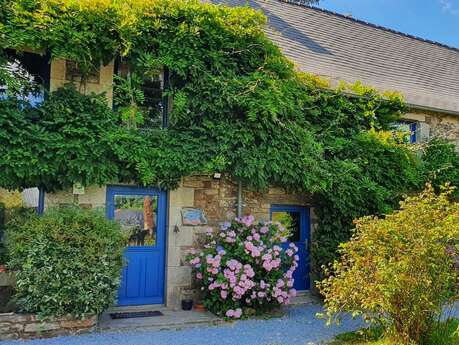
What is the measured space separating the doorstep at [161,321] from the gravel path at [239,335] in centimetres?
21

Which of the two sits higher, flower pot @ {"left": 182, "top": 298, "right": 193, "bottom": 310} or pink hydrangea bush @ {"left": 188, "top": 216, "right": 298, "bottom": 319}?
pink hydrangea bush @ {"left": 188, "top": 216, "right": 298, "bottom": 319}

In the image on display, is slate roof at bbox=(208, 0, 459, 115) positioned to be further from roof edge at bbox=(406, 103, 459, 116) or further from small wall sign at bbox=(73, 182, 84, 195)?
small wall sign at bbox=(73, 182, 84, 195)

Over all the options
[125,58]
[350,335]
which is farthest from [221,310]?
[125,58]

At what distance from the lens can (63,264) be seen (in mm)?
6055

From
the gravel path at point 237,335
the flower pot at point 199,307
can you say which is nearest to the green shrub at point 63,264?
the gravel path at point 237,335

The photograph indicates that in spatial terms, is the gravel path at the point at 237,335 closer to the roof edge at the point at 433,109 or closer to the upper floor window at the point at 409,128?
the upper floor window at the point at 409,128

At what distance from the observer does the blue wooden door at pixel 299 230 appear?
29.8 feet

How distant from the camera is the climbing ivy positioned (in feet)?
21.7

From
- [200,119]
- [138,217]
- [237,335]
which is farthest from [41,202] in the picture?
[237,335]

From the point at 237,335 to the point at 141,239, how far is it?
8.33ft

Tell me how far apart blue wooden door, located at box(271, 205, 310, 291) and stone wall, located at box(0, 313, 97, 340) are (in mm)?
4352

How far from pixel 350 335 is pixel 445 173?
551 cm

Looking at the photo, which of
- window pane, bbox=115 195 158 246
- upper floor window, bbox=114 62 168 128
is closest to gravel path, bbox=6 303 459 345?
window pane, bbox=115 195 158 246

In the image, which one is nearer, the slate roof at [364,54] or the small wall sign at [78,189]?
the small wall sign at [78,189]
